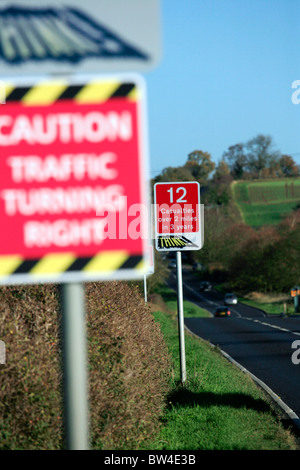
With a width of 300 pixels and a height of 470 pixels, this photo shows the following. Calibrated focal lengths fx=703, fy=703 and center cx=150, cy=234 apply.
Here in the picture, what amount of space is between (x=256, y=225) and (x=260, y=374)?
254 ft

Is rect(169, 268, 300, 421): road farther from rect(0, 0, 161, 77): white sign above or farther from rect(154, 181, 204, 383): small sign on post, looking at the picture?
rect(0, 0, 161, 77): white sign above

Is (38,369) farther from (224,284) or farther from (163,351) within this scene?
(224,284)

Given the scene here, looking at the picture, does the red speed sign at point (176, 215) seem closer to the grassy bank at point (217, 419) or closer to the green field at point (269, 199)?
→ the grassy bank at point (217, 419)

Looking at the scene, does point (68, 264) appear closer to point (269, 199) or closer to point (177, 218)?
point (177, 218)

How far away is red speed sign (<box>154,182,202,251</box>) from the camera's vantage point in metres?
11.9

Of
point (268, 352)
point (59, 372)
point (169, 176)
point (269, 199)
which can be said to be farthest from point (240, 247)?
point (59, 372)

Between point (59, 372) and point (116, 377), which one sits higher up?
point (59, 372)

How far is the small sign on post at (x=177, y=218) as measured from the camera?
11883 mm

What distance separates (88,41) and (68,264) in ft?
3.16

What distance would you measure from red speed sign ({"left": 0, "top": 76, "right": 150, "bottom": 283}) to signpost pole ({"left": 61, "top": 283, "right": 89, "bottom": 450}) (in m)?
0.15

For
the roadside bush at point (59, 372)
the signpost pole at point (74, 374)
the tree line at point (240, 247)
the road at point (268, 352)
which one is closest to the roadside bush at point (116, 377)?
the roadside bush at point (59, 372)

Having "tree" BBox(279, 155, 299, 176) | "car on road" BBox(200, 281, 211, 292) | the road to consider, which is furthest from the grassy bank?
"tree" BBox(279, 155, 299, 176)

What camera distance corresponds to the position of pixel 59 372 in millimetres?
5996

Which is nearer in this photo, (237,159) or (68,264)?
(68,264)
